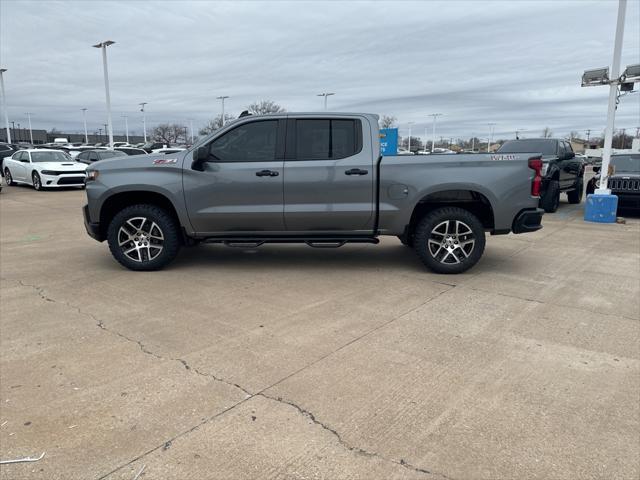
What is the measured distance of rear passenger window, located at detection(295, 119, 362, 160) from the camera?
608 centimetres

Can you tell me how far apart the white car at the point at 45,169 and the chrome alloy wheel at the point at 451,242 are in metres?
15.3

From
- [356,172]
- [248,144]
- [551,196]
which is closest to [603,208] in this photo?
[551,196]

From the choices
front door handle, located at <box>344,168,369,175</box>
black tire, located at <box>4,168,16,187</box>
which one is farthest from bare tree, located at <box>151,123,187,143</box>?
front door handle, located at <box>344,168,369,175</box>

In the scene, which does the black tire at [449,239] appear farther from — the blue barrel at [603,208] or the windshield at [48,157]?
the windshield at [48,157]

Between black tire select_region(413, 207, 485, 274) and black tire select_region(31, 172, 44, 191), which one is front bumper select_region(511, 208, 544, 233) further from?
black tire select_region(31, 172, 44, 191)

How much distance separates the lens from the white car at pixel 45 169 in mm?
18188

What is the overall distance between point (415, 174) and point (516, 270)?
198 centimetres

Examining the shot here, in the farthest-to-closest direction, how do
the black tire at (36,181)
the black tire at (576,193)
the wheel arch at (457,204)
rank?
the black tire at (36,181)
the black tire at (576,193)
the wheel arch at (457,204)

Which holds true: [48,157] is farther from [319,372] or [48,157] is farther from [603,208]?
[319,372]

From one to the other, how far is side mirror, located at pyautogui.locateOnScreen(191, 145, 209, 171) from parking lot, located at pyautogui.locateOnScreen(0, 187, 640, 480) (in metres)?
1.37

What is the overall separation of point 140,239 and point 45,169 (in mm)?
14594

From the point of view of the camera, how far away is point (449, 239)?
241 inches

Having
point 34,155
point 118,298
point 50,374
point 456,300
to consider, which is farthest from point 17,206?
point 456,300

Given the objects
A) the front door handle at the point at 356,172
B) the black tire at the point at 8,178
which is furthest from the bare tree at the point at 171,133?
the front door handle at the point at 356,172
